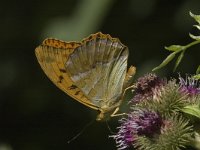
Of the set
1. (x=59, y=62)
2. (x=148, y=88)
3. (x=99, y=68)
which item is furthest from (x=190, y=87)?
(x=59, y=62)

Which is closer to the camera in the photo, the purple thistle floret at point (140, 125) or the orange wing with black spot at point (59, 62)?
the purple thistle floret at point (140, 125)

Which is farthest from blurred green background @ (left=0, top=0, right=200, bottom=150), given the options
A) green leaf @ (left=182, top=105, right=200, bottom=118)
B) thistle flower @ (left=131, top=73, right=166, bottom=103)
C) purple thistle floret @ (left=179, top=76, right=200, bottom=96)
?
green leaf @ (left=182, top=105, right=200, bottom=118)

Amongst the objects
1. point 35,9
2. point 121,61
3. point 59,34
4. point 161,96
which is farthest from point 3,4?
point 161,96

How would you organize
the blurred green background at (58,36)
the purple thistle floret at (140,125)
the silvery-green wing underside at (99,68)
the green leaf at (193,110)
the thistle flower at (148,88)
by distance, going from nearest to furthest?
the green leaf at (193,110)
the purple thistle floret at (140,125)
the thistle flower at (148,88)
the silvery-green wing underside at (99,68)
the blurred green background at (58,36)

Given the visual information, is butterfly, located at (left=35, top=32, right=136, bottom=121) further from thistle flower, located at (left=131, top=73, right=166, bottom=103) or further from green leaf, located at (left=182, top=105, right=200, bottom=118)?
green leaf, located at (left=182, top=105, right=200, bottom=118)

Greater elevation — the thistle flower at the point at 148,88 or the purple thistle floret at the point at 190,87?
the thistle flower at the point at 148,88

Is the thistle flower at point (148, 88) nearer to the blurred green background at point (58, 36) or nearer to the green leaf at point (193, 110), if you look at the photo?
the green leaf at point (193, 110)

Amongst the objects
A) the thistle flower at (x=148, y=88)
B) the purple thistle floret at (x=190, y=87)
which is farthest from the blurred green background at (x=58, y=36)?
the thistle flower at (x=148, y=88)
